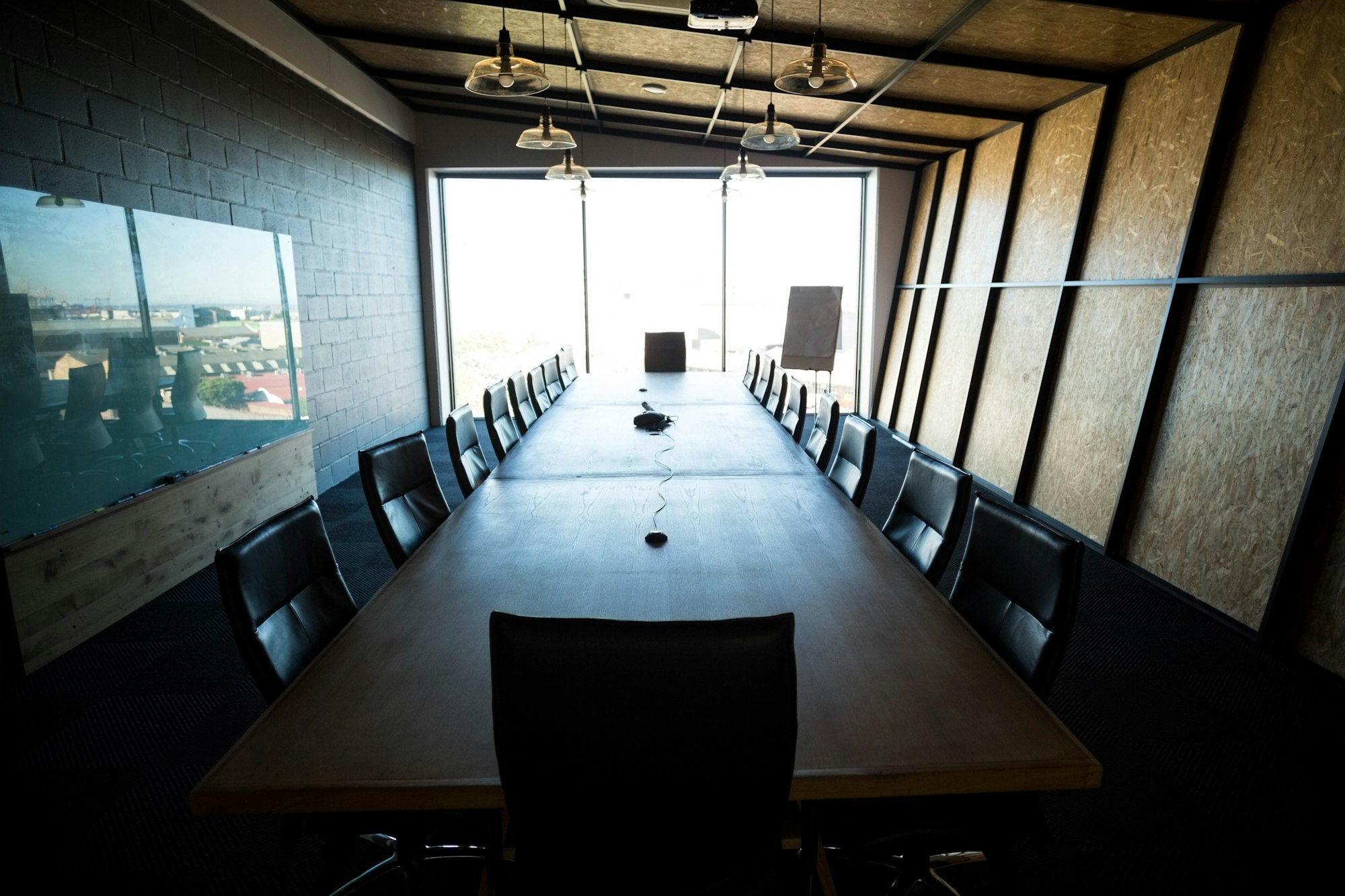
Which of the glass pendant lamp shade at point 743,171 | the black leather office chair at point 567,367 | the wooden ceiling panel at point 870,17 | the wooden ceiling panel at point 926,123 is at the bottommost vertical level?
the black leather office chair at point 567,367

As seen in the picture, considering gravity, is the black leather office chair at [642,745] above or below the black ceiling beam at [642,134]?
below

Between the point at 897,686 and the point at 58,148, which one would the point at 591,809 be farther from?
the point at 58,148

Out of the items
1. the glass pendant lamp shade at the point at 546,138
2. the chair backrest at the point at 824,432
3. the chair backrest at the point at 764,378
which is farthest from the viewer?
the chair backrest at the point at 764,378

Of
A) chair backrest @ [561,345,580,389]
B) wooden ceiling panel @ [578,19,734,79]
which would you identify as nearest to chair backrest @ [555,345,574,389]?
chair backrest @ [561,345,580,389]

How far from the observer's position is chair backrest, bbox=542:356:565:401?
19.0ft

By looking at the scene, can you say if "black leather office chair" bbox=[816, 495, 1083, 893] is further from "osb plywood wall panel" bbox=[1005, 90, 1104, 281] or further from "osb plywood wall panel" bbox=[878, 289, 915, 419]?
"osb plywood wall panel" bbox=[878, 289, 915, 419]

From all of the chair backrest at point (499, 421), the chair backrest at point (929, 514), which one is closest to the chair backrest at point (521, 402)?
the chair backrest at point (499, 421)

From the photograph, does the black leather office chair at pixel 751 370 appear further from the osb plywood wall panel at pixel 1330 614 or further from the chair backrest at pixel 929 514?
the osb plywood wall panel at pixel 1330 614

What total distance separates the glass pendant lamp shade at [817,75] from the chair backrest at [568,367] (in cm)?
364

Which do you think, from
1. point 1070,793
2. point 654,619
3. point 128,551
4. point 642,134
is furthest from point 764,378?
point 654,619

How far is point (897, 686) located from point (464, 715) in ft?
2.68

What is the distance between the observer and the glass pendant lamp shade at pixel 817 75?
10.2ft

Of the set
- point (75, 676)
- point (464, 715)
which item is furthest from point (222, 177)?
point (464, 715)

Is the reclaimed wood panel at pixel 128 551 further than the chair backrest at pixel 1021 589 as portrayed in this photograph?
Yes
